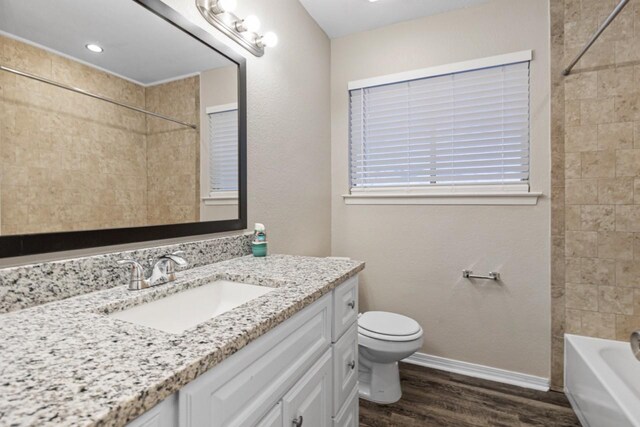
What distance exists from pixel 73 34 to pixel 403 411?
88.0 inches

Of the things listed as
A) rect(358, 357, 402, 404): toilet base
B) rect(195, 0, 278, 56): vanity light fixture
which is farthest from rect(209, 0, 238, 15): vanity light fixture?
rect(358, 357, 402, 404): toilet base

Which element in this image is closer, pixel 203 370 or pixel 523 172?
pixel 203 370

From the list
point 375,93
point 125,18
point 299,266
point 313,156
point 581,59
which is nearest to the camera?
point 125,18

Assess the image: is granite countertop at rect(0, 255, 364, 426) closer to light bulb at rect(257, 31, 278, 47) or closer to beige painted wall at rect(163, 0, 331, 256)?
beige painted wall at rect(163, 0, 331, 256)

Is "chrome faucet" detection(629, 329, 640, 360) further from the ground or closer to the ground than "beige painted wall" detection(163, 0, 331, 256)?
closer to the ground

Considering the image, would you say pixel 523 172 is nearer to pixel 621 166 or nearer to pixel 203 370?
pixel 621 166

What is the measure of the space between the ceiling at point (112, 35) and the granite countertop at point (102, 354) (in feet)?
2.36

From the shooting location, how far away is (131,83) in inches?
43.5

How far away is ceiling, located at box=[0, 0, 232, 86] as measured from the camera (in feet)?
2.81

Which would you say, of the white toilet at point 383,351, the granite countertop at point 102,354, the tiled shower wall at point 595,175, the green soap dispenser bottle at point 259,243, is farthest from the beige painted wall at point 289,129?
the tiled shower wall at point 595,175

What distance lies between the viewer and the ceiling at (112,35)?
2.81 feet

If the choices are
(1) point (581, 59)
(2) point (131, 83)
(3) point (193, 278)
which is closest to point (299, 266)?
(3) point (193, 278)

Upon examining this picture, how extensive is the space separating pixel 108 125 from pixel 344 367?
4.04 feet

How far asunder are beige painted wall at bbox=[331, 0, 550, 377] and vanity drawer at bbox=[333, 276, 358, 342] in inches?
A: 43.2
